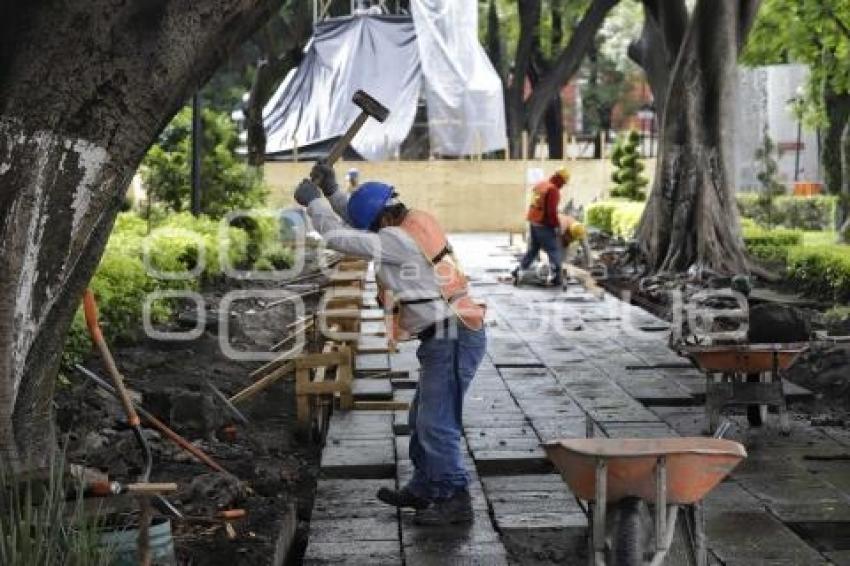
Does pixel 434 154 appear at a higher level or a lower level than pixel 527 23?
lower

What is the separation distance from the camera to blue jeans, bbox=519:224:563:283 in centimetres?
1817

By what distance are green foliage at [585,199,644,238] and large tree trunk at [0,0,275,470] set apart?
17686 mm

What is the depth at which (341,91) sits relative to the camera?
3253cm

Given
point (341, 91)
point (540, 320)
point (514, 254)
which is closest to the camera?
point (540, 320)

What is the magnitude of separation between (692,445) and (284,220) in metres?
18.2

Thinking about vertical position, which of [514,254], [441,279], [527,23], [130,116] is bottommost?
[514,254]

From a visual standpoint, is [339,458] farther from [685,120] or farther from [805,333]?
[685,120]

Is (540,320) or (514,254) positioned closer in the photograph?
(540,320)

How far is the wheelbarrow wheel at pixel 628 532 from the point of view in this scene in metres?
4.59

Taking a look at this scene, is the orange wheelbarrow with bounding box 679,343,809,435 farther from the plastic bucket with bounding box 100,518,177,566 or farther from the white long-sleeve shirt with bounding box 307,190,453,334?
the plastic bucket with bounding box 100,518,177,566

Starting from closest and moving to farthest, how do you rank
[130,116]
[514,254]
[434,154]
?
[130,116] → [514,254] → [434,154]

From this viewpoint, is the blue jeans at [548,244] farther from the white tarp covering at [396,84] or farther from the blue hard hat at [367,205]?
the white tarp covering at [396,84]

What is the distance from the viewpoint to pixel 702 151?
1864cm

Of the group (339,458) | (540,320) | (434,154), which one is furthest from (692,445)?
(434,154)
